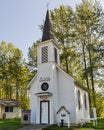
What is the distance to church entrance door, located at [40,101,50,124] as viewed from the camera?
16766 millimetres

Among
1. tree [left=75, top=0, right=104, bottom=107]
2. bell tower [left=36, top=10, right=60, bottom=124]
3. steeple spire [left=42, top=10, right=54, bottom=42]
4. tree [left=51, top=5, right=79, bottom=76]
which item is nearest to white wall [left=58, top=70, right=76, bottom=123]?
bell tower [left=36, top=10, right=60, bottom=124]

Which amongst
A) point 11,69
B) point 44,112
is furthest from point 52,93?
point 11,69

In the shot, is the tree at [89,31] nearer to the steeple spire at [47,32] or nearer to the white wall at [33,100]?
the steeple spire at [47,32]

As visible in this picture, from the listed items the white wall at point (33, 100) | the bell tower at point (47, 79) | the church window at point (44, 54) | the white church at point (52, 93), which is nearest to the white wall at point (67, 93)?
the white church at point (52, 93)

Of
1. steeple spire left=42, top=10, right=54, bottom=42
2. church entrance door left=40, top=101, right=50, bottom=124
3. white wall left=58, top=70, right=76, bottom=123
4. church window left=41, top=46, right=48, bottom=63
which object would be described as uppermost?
steeple spire left=42, top=10, right=54, bottom=42

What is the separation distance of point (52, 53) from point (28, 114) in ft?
21.9

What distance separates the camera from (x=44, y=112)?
56.1 feet

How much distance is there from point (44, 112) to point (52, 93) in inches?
78.9

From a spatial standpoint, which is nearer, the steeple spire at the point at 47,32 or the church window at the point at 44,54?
the church window at the point at 44,54

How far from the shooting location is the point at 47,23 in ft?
68.9

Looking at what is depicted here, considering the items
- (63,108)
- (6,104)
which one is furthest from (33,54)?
(63,108)

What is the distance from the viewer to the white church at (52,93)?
16609mm

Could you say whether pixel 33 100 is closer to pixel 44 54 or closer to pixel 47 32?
pixel 44 54

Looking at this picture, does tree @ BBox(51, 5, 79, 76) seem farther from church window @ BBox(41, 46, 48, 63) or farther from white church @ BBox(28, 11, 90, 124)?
church window @ BBox(41, 46, 48, 63)
